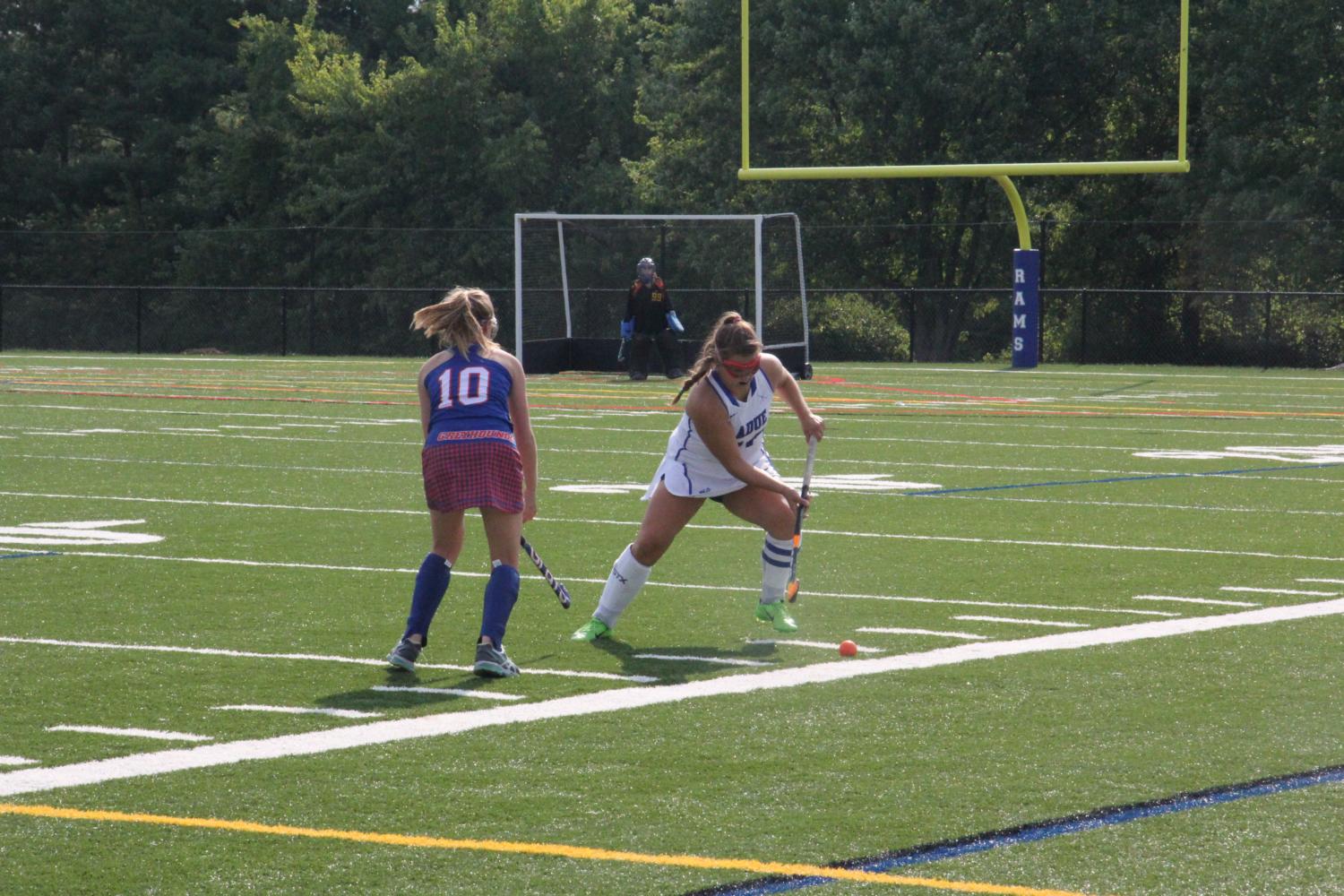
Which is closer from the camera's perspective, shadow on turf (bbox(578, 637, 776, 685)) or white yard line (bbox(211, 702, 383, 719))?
white yard line (bbox(211, 702, 383, 719))

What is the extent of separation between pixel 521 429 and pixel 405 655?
1.00 m

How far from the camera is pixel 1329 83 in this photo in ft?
134

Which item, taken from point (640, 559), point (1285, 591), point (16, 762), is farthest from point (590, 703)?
point (1285, 591)

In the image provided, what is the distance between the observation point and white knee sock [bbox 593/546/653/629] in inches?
376

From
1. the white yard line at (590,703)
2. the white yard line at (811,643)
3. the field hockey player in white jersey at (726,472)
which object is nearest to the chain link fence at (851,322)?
the field hockey player in white jersey at (726,472)

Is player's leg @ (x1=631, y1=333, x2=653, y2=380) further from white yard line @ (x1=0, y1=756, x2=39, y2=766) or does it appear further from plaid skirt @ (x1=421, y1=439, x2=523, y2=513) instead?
white yard line @ (x1=0, y1=756, x2=39, y2=766)

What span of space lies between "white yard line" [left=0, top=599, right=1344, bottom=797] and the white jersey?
1.11 m

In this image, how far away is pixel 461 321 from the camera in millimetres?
8773

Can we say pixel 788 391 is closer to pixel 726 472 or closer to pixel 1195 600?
pixel 726 472

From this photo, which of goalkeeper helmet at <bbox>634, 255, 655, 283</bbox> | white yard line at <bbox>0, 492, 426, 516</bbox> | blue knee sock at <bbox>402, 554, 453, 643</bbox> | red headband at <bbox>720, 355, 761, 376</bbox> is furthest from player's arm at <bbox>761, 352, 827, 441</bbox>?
goalkeeper helmet at <bbox>634, 255, 655, 283</bbox>

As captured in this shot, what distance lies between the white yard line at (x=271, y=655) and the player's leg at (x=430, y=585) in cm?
12

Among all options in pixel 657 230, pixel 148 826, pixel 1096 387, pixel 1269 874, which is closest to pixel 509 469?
pixel 148 826

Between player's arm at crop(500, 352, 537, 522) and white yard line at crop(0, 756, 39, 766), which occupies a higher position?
player's arm at crop(500, 352, 537, 522)

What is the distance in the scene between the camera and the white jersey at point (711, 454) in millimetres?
9641
